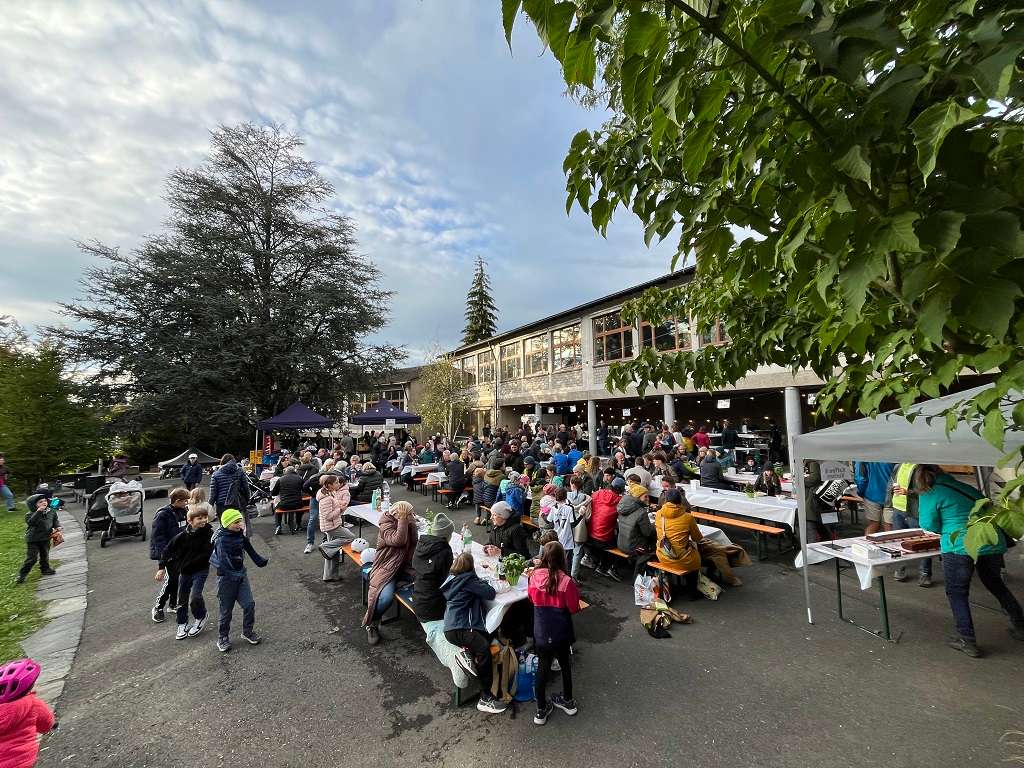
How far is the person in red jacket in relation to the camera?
6.98 m

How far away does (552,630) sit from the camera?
3822 mm

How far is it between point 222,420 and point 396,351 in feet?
30.8

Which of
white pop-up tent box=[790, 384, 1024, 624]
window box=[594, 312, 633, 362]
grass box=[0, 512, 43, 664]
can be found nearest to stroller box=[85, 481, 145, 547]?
grass box=[0, 512, 43, 664]

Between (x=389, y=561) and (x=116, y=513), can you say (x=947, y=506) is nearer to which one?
(x=389, y=561)

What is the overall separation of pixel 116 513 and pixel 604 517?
10.5m

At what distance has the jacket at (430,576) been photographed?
4520mm

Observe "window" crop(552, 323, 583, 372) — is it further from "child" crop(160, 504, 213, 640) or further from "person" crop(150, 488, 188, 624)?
"child" crop(160, 504, 213, 640)

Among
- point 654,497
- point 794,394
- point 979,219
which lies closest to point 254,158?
point 654,497

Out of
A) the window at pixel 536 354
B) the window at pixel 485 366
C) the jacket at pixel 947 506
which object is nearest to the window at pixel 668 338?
the window at pixel 536 354

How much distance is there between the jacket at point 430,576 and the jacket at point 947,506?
206 inches

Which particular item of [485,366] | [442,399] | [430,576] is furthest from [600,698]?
[485,366]

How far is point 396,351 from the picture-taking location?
25484mm

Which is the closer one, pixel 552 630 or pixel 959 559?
pixel 552 630

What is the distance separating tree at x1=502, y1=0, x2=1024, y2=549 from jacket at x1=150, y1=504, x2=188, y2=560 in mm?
7286
